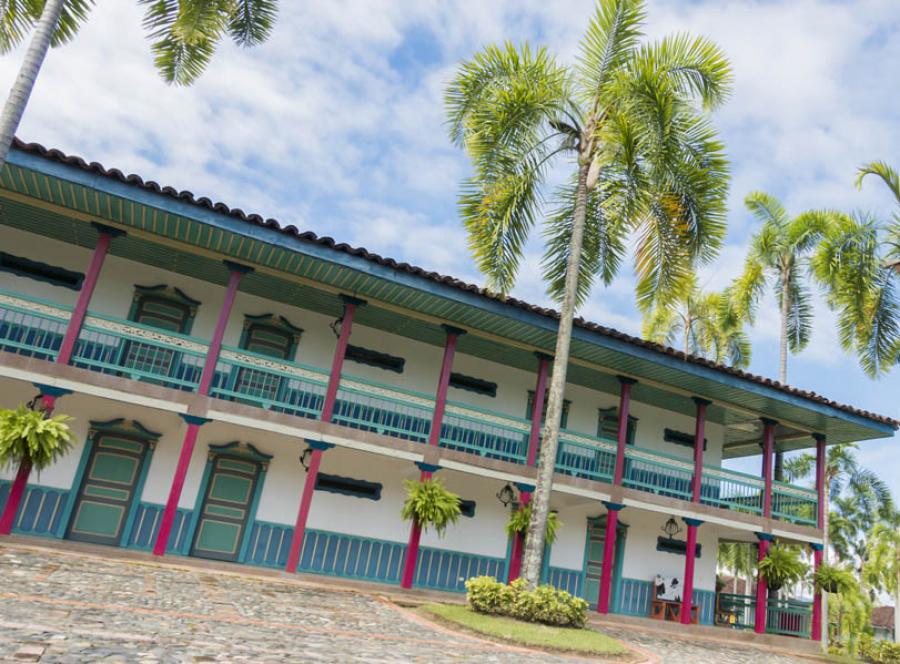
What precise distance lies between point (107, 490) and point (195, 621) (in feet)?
23.9

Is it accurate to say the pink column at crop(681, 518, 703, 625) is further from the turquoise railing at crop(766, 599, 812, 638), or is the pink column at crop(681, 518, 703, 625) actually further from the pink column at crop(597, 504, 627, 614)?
the turquoise railing at crop(766, 599, 812, 638)

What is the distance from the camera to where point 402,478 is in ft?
49.7

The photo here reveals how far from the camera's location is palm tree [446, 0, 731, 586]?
1225 centimetres

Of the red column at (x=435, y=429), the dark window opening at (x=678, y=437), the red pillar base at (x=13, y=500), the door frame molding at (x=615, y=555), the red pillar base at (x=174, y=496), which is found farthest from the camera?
the dark window opening at (x=678, y=437)

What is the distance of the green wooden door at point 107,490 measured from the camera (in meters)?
12.8

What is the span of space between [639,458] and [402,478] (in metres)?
5.73

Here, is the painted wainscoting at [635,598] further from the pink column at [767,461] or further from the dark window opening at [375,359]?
the dark window opening at [375,359]

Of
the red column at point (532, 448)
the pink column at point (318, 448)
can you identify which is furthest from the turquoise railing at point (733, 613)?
the pink column at point (318, 448)

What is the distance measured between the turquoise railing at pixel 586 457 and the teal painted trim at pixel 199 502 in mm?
7520

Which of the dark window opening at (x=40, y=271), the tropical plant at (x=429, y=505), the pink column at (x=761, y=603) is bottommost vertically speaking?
the pink column at (x=761, y=603)

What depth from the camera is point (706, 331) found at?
30312 mm

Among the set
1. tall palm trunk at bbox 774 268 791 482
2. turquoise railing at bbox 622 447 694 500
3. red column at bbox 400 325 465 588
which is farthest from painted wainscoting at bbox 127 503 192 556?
tall palm trunk at bbox 774 268 791 482

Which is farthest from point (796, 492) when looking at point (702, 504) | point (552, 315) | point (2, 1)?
point (2, 1)

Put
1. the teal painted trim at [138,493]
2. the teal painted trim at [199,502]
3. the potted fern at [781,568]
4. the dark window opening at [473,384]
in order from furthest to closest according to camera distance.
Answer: the dark window opening at [473,384] < the potted fern at [781,568] < the teal painted trim at [199,502] < the teal painted trim at [138,493]
